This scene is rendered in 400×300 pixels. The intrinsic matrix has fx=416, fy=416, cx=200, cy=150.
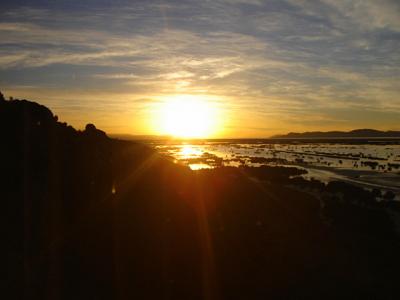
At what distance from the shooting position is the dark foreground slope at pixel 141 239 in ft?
38.1

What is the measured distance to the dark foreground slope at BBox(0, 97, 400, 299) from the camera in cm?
1162

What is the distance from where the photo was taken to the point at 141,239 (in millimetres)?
14141

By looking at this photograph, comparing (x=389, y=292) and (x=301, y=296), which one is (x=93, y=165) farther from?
(x=389, y=292)

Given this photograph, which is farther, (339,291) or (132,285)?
(339,291)

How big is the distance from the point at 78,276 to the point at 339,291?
8698 mm

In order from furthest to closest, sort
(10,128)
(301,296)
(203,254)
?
(10,128), (203,254), (301,296)

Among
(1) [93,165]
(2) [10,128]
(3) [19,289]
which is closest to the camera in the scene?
(3) [19,289]

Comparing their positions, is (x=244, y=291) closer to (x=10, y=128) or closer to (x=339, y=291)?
(x=339, y=291)

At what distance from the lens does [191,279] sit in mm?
12789

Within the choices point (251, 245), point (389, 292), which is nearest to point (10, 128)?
point (251, 245)

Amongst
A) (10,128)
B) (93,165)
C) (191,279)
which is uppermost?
(10,128)

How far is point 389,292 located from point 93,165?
12677 mm

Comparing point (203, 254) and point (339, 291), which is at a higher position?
point (203, 254)

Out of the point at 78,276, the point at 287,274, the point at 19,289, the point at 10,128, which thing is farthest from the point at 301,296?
the point at 10,128
